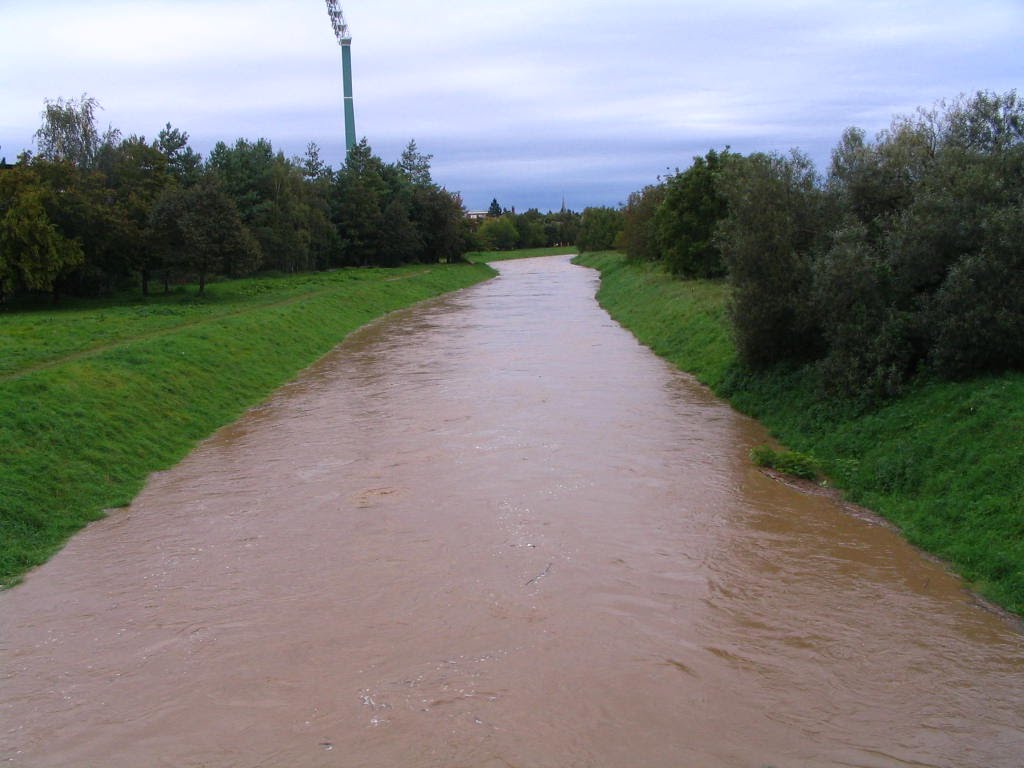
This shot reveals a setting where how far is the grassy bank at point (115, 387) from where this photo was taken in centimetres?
1222

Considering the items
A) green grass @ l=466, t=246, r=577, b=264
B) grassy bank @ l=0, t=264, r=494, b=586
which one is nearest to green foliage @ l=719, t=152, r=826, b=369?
grassy bank @ l=0, t=264, r=494, b=586

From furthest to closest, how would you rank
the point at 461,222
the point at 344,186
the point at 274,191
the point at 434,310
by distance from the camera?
the point at 461,222 < the point at 344,186 < the point at 274,191 < the point at 434,310

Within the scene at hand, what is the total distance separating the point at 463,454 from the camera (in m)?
15.2

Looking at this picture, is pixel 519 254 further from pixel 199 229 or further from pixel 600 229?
pixel 199 229

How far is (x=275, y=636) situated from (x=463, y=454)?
22.3ft

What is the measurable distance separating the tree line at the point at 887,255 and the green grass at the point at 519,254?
79317 mm

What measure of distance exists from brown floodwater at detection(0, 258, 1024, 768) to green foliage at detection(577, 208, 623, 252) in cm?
7543

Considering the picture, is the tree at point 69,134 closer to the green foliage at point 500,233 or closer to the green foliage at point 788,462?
the green foliage at point 788,462

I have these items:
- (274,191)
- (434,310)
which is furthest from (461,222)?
(434,310)

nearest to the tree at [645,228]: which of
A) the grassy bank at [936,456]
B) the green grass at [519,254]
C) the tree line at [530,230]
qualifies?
the grassy bank at [936,456]

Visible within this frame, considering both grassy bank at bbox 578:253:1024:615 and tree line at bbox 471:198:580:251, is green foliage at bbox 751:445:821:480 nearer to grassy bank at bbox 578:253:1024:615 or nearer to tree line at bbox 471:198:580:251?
grassy bank at bbox 578:253:1024:615

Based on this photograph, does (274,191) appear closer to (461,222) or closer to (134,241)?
(134,241)

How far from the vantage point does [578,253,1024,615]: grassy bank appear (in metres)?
9.91

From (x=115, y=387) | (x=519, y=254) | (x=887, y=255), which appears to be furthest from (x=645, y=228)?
(x=519, y=254)
